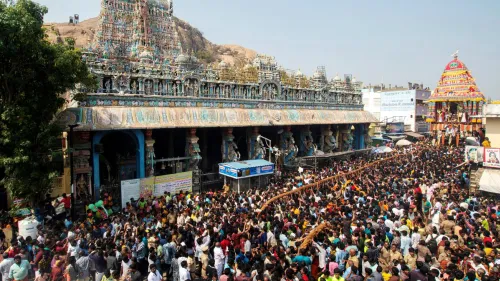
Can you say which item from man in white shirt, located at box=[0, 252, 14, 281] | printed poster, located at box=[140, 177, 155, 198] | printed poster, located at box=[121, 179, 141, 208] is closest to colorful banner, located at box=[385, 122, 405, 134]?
printed poster, located at box=[140, 177, 155, 198]

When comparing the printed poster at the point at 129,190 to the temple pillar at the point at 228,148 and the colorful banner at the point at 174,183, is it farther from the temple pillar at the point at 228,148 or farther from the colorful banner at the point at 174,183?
the temple pillar at the point at 228,148

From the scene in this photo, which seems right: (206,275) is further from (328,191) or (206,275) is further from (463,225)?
(328,191)

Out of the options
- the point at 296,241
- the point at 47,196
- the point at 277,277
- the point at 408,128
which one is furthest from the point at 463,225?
the point at 408,128

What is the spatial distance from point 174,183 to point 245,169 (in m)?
3.79

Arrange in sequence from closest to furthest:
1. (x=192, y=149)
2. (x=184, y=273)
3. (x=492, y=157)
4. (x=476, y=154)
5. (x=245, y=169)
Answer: (x=184, y=273), (x=492, y=157), (x=245, y=169), (x=476, y=154), (x=192, y=149)

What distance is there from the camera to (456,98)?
3912 cm

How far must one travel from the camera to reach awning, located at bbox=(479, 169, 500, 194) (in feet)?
56.3

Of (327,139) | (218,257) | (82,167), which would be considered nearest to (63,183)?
(82,167)

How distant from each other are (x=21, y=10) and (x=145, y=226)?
884 cm

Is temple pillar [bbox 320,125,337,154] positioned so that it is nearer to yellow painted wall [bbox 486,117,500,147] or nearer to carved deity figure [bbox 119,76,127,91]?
yellow painted wall [bbox 486,117,500,147]

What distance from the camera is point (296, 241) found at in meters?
9.41

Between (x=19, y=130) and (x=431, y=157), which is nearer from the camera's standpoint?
(x=19, y=130)

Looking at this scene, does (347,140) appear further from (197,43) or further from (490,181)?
(197,43)

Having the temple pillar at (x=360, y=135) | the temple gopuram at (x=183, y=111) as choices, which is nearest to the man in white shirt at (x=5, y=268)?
the temple gopuram at (x=183, y=111)
